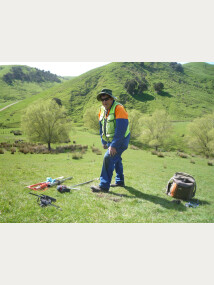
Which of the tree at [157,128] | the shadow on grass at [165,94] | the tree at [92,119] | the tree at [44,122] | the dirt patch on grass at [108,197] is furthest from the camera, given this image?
the shadow on grass at [165,94]

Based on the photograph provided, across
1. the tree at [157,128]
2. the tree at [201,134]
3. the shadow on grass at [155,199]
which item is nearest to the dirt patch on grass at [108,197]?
the shadow on grass at [155,199]

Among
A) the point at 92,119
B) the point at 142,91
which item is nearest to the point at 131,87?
the point at 142,91

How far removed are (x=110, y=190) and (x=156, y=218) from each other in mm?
2416

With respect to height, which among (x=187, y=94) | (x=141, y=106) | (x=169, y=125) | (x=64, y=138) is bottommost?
(x=64, y=138)

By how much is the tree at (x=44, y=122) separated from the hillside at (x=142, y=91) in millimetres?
68837

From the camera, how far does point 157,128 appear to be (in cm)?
5131

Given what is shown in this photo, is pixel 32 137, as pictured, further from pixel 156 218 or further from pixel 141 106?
pixel 141 106

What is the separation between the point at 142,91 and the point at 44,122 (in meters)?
108

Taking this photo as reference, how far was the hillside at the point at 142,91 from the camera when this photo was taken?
10625 centimetres

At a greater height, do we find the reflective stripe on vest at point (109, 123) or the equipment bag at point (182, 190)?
the reflective stripe on vest at point (109, 123)

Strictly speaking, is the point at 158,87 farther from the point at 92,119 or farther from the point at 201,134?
the point at 201,134

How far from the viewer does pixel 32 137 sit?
30.3 m

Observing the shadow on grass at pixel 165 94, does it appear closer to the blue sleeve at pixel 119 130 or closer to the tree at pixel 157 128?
the tree at pixel 157 128

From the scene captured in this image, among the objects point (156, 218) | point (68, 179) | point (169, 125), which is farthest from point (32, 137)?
point (169, 125)
